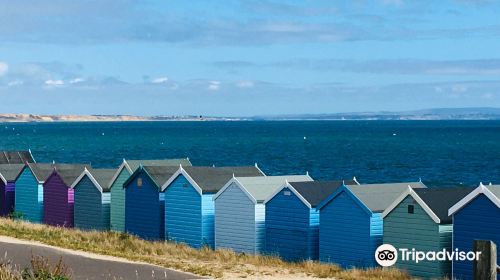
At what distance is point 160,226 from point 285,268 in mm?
7300

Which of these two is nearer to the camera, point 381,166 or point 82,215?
point 82,215

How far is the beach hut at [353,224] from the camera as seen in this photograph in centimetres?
2348

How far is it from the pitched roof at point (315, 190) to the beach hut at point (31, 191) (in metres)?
12.2

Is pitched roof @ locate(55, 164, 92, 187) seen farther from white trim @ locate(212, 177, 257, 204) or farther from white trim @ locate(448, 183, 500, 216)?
white trim @ locate(448, 183, 500, 216)

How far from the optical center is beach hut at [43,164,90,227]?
33.4 meters

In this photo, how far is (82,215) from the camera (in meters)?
32.8

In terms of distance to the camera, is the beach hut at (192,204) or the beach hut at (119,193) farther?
the beach hut at (119,193)

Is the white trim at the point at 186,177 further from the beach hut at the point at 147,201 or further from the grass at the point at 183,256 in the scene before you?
the grass at the point at 183,256

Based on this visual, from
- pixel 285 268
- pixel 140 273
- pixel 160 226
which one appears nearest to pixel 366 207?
pixel 285 268

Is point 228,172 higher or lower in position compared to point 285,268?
higher

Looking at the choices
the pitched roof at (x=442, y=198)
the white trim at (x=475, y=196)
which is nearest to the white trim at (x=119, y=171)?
the pitched roof at (x=442, y=198)

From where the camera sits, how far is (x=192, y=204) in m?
28.5

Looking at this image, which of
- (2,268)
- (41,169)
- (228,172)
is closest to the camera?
(2,268)

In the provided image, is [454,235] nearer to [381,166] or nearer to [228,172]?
[228,172]
